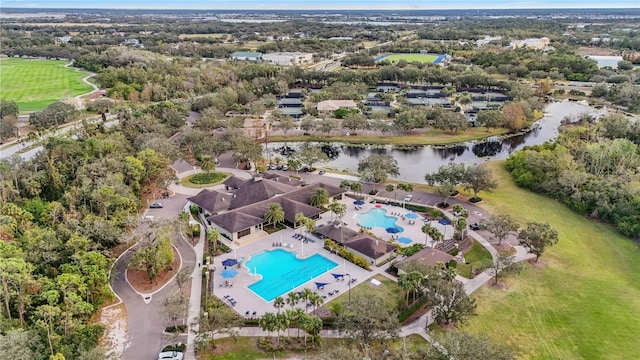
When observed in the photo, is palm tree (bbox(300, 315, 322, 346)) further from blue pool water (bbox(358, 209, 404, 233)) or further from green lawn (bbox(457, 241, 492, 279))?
blue pool water (bbox(358, 209, 404, 233))

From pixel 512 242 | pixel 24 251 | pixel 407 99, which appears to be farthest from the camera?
pixel 407 99

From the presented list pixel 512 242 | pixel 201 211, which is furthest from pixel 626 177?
pixel 201 211

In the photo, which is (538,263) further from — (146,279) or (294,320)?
(146,279)

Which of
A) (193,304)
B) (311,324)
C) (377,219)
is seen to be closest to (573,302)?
(377,219)

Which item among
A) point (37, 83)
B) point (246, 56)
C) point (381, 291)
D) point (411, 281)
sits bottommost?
point (381, 291)

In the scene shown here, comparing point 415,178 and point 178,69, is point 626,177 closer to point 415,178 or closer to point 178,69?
point 415,178

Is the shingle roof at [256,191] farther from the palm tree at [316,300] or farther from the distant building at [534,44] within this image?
the distant building at [534,44]
